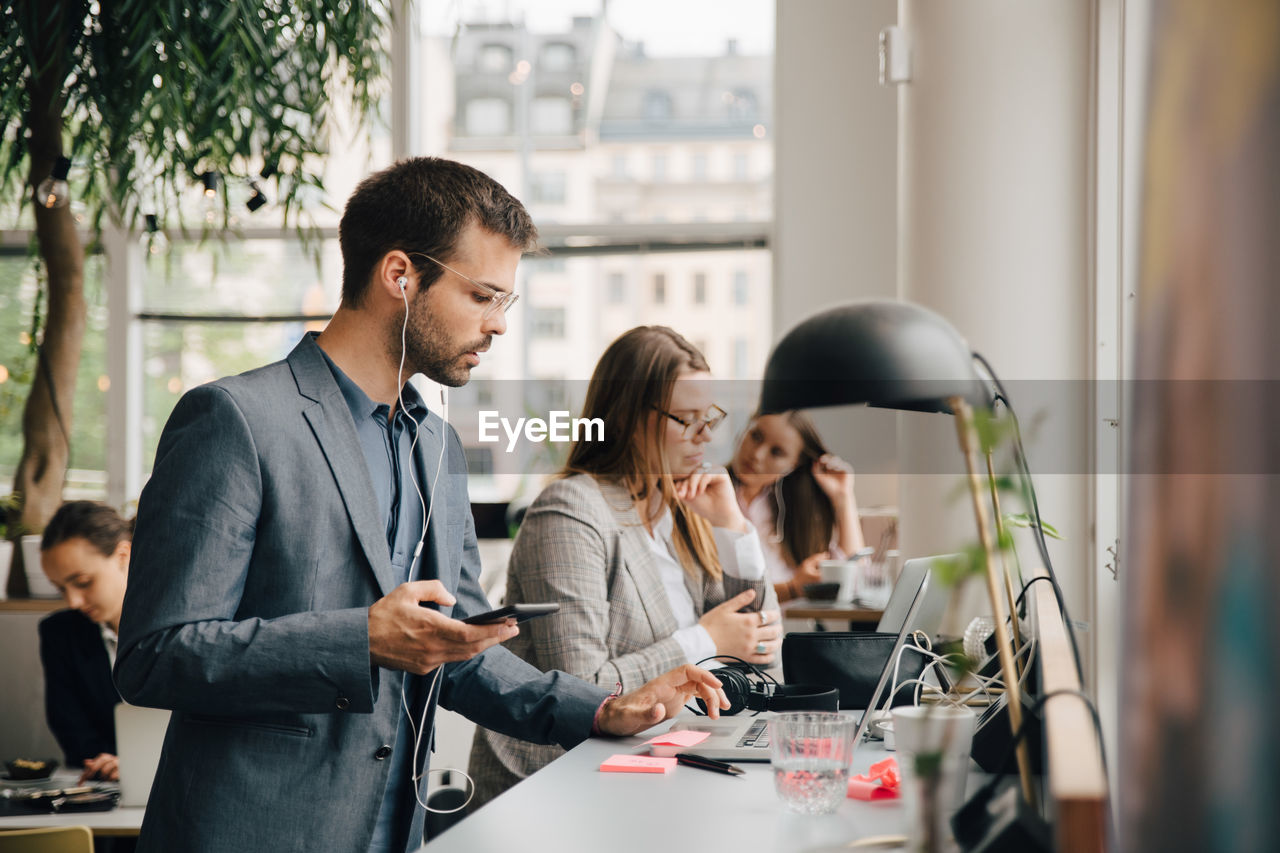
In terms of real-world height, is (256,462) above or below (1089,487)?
above

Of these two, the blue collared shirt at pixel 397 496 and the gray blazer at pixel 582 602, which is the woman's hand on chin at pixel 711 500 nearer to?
the gray blazer at pixel 582 602

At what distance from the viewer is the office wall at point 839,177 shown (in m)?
5.46

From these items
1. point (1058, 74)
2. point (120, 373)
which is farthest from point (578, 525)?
point (120, 373)

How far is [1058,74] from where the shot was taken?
310 centimetres

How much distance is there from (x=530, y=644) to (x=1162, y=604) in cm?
157

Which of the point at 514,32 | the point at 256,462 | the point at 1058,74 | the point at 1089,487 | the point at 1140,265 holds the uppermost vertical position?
the point at 514,32

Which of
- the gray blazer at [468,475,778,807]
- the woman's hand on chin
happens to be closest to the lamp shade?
the gray blazer at [468,475,778,807]

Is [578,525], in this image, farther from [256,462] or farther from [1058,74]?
[1058,74]

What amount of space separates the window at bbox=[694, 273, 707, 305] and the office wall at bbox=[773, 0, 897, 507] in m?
0.45

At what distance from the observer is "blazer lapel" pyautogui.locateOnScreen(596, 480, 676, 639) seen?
82.2 inches

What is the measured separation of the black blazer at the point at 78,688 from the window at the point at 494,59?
3773mm

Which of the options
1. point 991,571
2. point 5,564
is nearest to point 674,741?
point 991,571

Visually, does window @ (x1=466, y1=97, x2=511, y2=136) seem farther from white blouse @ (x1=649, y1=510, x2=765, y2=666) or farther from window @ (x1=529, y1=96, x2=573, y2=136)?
white blouse @ (x1=649, y1=510, x2=765, y2=666)

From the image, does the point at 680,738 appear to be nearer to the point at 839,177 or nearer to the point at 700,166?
the point at 839,177
